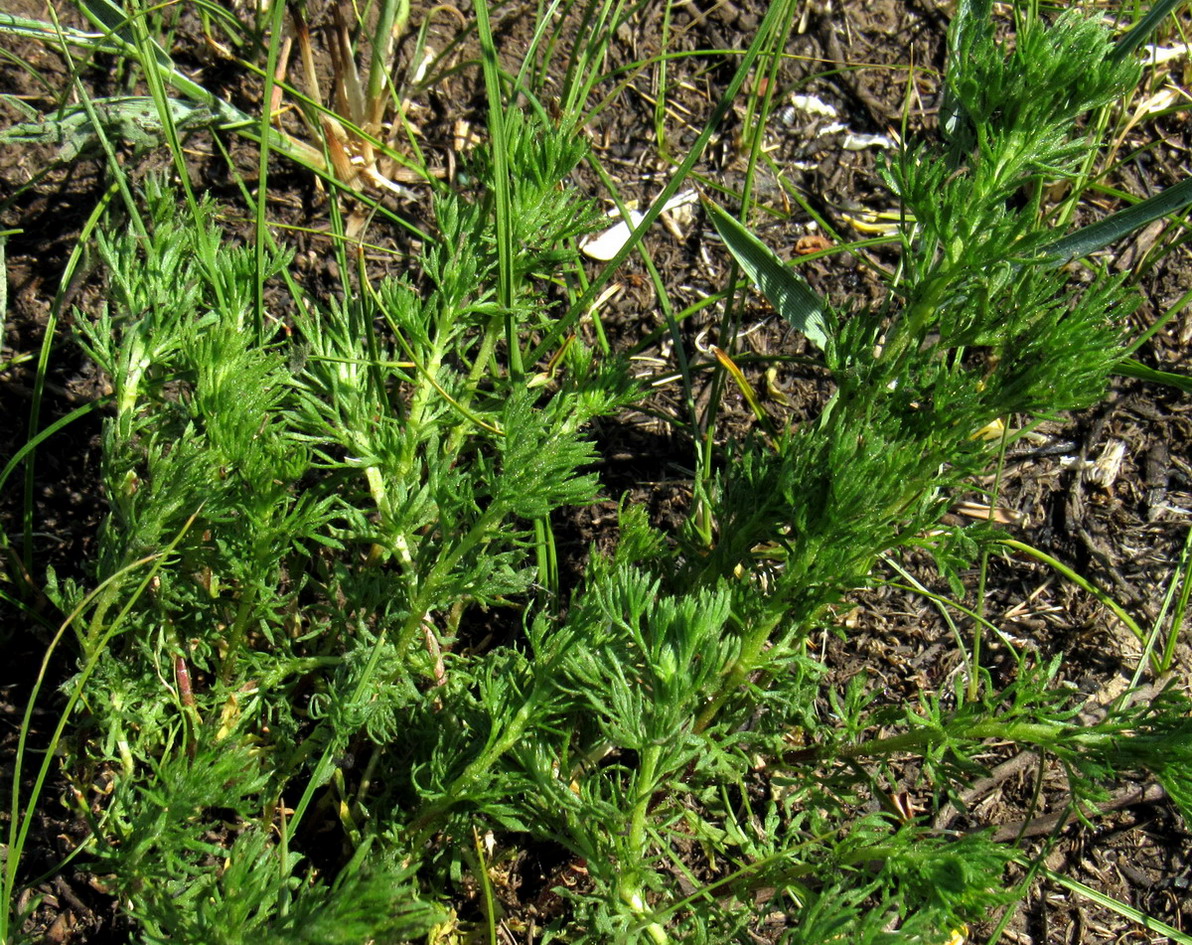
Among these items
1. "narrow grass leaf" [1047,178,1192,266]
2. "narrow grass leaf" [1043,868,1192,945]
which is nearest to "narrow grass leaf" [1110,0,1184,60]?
"narrow grass leaf" [1047,178,1192,266]

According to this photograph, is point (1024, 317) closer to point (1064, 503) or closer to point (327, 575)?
point (1064, 503)

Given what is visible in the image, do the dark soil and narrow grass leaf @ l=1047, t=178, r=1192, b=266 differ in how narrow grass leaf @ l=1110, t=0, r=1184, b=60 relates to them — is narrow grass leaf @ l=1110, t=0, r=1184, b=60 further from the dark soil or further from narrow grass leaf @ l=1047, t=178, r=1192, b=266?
the dark soil

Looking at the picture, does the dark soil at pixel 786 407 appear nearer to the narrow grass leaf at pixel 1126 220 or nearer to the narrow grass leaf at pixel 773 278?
the narrow grass leaf at pixel 773 278

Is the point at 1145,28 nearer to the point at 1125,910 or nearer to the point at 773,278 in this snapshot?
the point at 773,278

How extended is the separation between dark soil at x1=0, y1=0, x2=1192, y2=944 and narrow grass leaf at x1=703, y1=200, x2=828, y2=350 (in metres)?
0.12

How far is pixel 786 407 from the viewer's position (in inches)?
107

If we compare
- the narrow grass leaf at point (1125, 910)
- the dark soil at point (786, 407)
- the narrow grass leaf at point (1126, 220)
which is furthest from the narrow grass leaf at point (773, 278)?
the narrow grass leaf at point (1125, 910)

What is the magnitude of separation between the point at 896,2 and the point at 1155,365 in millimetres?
1264

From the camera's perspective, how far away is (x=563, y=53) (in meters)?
3.03

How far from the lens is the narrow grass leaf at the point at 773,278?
7.37 ft

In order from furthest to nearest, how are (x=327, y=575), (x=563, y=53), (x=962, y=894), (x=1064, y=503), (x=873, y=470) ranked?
(x=563, y=53)
(x=1064, y=503)
(x=327, y=575)
(x=873, y=470)
(x=962, y=894)

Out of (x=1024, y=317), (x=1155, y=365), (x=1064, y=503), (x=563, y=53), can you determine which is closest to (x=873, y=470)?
(x=1024, y=317)

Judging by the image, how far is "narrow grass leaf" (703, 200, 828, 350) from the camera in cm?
225

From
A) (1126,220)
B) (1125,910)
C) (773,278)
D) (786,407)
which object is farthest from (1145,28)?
(1125,910)
